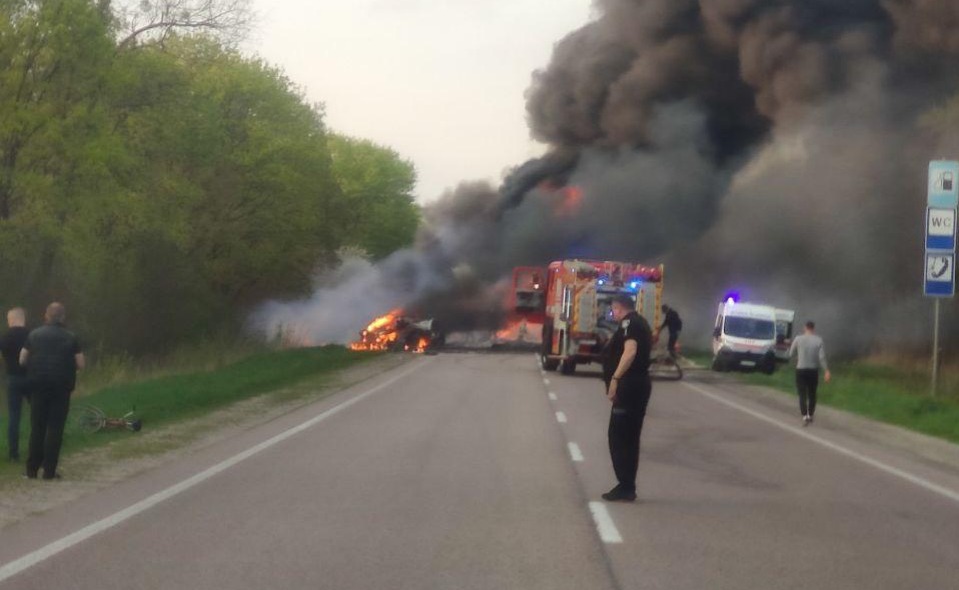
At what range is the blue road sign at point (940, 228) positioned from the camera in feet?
86.7

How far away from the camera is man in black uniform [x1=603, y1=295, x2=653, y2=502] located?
12898mm

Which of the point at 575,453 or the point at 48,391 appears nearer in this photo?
the point at 48,391

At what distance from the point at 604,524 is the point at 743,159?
127 feet

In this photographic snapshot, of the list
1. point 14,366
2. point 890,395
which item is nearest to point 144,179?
point 890,395

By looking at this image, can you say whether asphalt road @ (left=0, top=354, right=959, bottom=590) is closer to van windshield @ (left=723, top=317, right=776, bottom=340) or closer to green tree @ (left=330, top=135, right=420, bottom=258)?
van windshield @ (left=723, top=317, right=776, bottom=340)

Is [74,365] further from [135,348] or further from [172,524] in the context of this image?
[135,348]

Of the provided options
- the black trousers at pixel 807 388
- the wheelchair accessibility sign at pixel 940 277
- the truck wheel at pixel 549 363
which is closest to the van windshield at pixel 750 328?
the truck wheel at pixel 549 363

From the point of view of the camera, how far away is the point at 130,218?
3666 cm

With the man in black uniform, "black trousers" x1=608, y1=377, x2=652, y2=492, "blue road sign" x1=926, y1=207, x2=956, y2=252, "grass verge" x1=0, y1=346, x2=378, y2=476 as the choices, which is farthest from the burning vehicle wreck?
"black trousers" x1=608, y1=377, x2=652, y2=492

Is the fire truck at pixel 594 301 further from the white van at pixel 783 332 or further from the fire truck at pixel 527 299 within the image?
the white van at pixel 783 332

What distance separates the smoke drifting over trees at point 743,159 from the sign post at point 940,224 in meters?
8.98

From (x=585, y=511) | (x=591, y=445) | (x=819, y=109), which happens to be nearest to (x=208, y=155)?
(x=819, y=109)

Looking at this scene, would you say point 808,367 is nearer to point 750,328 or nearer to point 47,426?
point 47,426

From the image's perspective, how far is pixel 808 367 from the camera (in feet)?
76.4
